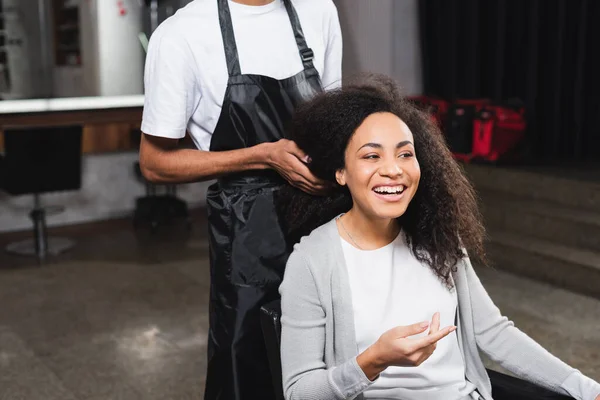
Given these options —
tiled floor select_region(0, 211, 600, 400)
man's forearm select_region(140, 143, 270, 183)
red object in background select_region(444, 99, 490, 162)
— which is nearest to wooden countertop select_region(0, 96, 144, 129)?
tiled floor select_region(0, 211, 600, 400)

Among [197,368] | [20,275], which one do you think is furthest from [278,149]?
[20,275]

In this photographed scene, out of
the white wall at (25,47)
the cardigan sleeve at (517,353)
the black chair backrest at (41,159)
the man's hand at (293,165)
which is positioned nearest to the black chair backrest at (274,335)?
the man's hand at (293,165)

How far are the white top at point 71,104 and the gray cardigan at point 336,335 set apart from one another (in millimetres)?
4938

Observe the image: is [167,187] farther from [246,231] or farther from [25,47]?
[246,231]

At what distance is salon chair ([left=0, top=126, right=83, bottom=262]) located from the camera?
5141 mm

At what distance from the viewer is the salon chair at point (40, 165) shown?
16.9 feet

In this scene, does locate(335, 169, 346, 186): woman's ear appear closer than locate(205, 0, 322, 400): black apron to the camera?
Yes

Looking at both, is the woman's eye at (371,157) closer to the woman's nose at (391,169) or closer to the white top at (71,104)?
the woman's nose at (391,169)

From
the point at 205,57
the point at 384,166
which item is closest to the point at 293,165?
the point at 384,166

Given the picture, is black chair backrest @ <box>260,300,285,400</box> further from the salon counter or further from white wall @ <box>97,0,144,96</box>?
white wall @ <box>97,0,144,96</box>

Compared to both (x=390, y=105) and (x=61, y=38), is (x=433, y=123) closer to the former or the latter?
(x=390, y=105)

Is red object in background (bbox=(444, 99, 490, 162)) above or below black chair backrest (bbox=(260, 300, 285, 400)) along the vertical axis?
below

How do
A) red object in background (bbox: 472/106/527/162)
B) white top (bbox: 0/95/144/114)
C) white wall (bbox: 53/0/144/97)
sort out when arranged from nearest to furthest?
red object in background (bbox: 472/106/527/162) → white top (bbox: 0/95/144/114) → white wall (bbox: 53/0/144/97)

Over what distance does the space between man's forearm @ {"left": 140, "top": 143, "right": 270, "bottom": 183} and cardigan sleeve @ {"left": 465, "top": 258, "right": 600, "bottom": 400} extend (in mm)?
484
